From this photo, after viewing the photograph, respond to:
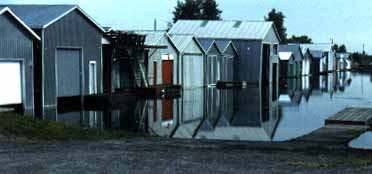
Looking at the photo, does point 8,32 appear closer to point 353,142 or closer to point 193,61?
point 353,142

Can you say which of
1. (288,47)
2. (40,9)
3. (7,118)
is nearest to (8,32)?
(40,9)

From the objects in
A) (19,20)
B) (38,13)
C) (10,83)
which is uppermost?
(38,13)

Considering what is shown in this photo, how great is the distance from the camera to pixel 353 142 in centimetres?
1942

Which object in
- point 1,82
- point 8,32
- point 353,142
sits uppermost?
point 8,32

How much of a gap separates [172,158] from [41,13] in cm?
2112

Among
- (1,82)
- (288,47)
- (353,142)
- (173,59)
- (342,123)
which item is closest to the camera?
(353,142)

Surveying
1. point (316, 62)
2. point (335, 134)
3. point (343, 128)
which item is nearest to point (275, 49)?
point (316, 62)

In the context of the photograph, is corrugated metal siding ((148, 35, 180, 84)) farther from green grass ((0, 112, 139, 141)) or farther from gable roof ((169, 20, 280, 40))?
green grass ((0, 112, 139, 141))

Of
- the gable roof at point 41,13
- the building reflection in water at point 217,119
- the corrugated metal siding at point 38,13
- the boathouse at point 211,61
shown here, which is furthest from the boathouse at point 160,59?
the corrugated metal siding at point 38,13

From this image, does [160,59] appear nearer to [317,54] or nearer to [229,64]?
[229,64]

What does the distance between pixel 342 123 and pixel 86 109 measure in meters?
12.0

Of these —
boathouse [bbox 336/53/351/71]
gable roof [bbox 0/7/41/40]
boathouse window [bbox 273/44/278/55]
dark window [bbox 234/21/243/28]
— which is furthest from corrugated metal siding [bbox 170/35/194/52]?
boathouse [bbox 336/53/351/71]

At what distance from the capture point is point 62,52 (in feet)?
104

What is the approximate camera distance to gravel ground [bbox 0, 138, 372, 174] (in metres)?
10.9
